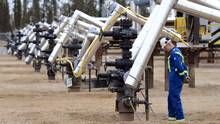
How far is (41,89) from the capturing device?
22.7m

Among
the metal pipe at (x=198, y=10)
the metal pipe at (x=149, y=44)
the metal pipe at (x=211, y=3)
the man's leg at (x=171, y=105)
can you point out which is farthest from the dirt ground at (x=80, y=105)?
the metal pipe at (x=211, y=3)

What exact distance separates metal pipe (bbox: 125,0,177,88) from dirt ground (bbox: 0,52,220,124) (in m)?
1.25

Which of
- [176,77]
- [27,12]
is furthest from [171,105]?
[27,12]

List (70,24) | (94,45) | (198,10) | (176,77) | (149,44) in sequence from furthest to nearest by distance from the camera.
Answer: (70,24), (94,45), (176,77), (198,10), (149,44)

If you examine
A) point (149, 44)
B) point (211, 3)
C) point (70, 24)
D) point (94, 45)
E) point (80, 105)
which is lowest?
point (80, 105)

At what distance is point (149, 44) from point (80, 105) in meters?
4.78

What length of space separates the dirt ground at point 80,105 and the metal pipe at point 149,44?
1.25 meters

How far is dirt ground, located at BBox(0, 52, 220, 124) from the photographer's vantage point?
45.2ft

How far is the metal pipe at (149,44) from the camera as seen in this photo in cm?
1219

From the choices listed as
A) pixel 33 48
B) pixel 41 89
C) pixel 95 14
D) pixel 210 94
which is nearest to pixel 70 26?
pixel 41 89

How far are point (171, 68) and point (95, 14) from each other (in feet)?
209

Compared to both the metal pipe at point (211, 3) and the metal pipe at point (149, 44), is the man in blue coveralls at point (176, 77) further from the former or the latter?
the metal pipe at point (211, 3)

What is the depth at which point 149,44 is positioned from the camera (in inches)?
489

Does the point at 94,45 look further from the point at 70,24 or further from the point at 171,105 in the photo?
the point at 171,105
